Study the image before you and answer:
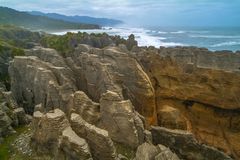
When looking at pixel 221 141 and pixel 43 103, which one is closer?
pixel 221 141

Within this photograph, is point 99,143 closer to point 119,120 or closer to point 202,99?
point 119,120

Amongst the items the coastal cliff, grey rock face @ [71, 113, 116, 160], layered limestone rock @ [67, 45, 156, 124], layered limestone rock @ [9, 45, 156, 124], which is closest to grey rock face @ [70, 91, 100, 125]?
the coastal cliff

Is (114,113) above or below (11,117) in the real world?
above

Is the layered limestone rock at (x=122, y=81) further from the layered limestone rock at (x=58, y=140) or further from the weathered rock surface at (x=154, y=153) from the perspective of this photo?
the weathered rock surface at (x=154, y=153)

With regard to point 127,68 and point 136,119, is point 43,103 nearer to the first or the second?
point 127,68

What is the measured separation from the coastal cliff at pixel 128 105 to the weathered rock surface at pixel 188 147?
0.19ft

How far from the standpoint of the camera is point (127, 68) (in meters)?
27.7

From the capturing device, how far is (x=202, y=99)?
28312 mm

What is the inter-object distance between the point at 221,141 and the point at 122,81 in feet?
30.0

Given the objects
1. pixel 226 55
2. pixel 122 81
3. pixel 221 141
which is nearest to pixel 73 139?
pixel 122 81

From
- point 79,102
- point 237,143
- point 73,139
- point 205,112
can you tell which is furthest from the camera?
point 205,112

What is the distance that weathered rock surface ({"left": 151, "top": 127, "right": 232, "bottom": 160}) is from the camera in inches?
803

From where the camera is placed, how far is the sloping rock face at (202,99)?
27.1 metres

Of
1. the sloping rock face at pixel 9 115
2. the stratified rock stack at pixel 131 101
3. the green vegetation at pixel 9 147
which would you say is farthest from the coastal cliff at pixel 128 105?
the green vegetation at pixel 9 147
